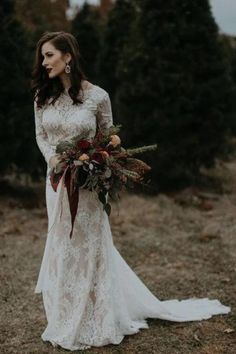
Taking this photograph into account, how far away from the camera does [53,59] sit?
421 cm

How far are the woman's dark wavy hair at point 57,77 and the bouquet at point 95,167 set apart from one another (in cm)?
40

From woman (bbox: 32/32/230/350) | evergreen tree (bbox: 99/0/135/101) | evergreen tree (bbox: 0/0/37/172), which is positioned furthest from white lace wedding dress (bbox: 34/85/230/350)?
evergreen tree (bbox: 99/0/135/101)

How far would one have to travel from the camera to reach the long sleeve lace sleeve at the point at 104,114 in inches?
173

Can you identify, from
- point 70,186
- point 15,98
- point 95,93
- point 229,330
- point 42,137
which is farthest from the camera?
point 15,98

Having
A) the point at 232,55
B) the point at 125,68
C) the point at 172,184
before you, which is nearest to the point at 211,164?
the point at 172,184

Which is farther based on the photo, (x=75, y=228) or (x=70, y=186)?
(x=75, y=228)

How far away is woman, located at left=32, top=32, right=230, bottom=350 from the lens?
4.27 metres

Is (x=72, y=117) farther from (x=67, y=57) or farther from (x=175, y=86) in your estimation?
(x=175, y=86)

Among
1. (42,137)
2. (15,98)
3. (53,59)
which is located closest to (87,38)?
(15,98)

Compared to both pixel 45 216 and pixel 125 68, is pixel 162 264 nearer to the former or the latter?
pixel 45 216

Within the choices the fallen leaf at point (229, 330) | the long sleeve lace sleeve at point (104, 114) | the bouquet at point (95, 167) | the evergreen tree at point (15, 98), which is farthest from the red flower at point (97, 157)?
the evergreen tree at point (15, 98)

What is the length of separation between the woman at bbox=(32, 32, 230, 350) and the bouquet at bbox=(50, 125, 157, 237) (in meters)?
0.17

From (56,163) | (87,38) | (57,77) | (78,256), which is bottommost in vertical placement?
(78,256)

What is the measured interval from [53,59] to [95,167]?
89 cm
